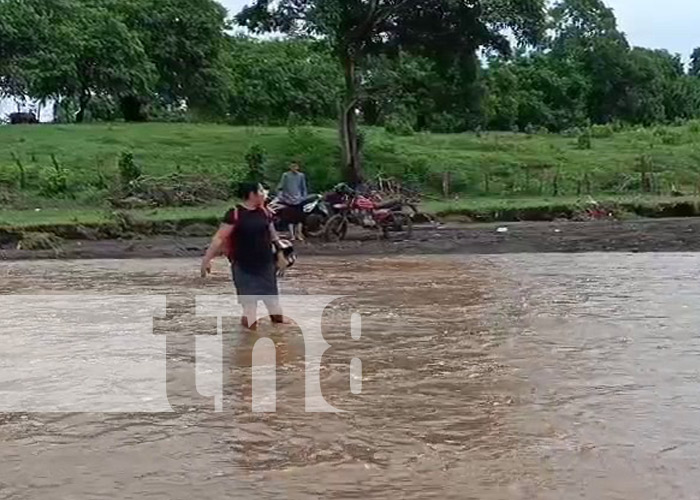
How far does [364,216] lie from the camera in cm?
2269

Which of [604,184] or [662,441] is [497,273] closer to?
[662,441]

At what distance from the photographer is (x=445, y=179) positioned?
31.3m

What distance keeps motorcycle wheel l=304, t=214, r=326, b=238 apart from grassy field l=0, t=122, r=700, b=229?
4498mm

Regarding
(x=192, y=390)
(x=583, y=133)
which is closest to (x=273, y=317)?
(x=192, y=390)

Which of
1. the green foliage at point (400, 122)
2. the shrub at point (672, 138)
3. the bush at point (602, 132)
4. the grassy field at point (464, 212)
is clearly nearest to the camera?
the grassy field at point (464, 212)

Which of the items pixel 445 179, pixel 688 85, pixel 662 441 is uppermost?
pixel 688 85

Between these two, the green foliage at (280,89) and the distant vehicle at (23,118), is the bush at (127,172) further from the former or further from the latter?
the green foliage at (280,89)

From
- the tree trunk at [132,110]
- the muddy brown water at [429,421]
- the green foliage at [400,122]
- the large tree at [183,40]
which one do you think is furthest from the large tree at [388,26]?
the tree trunk at [132,110]

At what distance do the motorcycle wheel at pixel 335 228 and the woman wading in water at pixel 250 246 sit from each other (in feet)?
36.1

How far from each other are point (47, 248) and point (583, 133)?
24954 millimetres

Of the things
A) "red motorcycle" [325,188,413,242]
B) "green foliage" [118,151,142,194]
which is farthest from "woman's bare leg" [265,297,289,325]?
"green foliage" [118,151,142,194]

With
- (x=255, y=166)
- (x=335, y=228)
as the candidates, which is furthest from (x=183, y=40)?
(x=335, y=228)

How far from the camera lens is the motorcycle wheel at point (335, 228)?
22141 mm

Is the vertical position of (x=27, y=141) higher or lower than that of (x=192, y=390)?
higher
